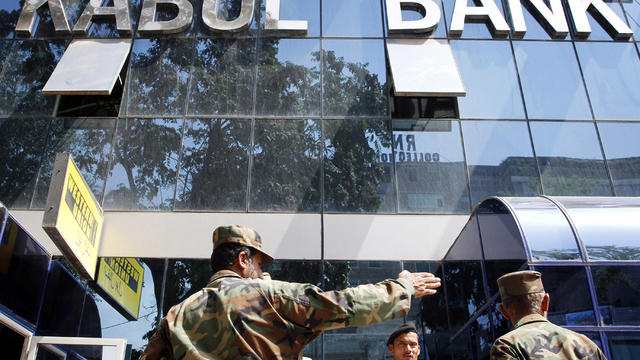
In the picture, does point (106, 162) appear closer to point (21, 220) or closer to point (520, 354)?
point (21, 220)

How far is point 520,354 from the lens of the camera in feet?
10.8

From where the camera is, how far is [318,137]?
33.4 ft

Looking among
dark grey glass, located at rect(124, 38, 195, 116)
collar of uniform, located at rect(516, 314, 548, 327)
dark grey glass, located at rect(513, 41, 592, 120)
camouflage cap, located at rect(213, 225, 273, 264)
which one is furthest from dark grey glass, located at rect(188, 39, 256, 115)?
collar of uniform, located at rect(516, 314, 548, 327)

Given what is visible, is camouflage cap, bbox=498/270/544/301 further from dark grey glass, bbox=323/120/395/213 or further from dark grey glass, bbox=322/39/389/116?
dark grey glass, bbox=322/39/389/116

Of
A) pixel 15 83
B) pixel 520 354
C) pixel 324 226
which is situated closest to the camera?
pixel 520 354

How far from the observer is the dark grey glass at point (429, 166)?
9.64 m

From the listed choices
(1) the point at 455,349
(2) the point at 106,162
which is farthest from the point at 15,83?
(1) the point at 455,349

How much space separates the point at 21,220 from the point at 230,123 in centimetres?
399

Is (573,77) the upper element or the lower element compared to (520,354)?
upper

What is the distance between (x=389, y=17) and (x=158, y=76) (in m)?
4.87

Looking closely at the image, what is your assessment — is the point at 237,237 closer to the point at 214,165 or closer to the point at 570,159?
the point at 214,165

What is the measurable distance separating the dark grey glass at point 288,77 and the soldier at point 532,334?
719 cm

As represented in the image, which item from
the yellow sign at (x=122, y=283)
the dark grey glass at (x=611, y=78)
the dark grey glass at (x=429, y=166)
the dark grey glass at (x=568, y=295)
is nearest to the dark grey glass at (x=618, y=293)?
the dark grey glass at (x=568, y=295)

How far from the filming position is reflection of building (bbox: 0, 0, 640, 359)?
359 inches
